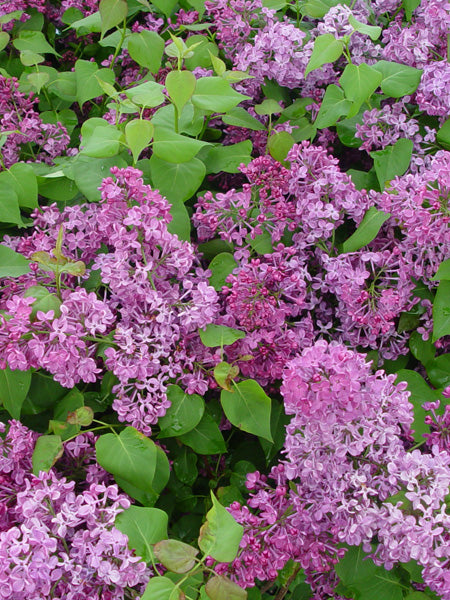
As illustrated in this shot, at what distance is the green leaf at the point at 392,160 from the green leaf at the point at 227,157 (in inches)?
12.4

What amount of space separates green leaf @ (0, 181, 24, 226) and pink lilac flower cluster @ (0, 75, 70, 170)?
0.25 metres

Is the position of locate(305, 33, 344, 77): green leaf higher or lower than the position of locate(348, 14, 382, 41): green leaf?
lower

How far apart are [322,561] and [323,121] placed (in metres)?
1.03

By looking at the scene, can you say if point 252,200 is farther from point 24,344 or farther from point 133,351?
point 24,344

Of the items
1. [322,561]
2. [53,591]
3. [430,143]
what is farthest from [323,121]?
[53,591]

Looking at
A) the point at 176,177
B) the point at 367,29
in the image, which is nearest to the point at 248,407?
the point at 176,177

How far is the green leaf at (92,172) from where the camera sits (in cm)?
153

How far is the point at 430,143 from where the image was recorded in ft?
5.64

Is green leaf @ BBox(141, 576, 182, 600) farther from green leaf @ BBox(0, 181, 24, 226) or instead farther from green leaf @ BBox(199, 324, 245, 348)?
green leaf @ BBox(0, 181, 24, 226)

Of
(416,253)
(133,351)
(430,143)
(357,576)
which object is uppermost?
(430,143)

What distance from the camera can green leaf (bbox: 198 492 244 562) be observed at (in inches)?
43.0

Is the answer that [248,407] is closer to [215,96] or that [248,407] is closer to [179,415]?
[179,415]

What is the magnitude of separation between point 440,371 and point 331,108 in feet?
2.31

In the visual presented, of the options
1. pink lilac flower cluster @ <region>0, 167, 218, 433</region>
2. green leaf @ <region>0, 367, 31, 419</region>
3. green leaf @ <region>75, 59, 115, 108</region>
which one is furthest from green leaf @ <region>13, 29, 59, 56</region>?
green leaf @ <region>0, 367, 31, 419</region>
